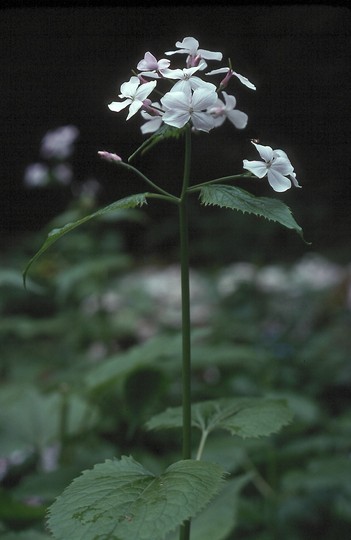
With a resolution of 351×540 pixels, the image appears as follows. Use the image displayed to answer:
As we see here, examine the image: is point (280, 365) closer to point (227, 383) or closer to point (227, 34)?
point (227, 383)

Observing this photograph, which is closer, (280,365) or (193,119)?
(193,119)

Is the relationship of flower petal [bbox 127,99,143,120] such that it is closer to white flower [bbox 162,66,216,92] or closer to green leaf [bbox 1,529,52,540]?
white flower [bbox 162,66,216,92]

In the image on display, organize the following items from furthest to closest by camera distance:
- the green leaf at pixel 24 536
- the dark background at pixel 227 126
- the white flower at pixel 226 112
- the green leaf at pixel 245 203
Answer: the dark background at pixel 227 126, the green leaf at pixel 24 536, the white flower at pixel 226 112, the green leaf at pixel 245 203

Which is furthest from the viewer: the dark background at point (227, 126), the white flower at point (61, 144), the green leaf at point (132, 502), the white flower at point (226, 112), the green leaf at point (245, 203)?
the dark background at point (227, 126)

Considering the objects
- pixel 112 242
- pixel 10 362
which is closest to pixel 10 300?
pixel 112 242

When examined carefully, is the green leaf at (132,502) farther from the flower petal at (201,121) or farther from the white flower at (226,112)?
the white flower at (226,112)

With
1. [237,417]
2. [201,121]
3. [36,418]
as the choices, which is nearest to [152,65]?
[201,121]

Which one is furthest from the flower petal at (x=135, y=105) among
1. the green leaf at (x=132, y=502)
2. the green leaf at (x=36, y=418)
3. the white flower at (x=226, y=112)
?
the green leaf at (x=36, y=418)
